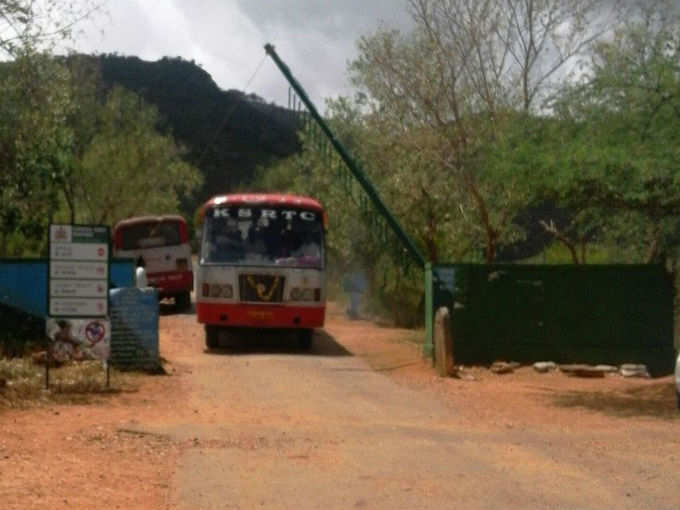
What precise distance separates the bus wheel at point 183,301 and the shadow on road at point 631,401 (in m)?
20.9

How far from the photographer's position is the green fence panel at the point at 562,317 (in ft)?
67.7

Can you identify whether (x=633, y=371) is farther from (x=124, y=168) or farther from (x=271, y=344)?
(x=124, y=168)

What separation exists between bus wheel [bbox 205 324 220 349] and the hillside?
138 ft

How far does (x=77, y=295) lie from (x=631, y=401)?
8051mm

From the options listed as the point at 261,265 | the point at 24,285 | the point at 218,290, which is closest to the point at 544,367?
the point at 261,265

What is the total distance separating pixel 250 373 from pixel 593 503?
10.7 m

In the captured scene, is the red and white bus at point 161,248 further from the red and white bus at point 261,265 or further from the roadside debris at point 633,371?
the roadside debris at point 633,371

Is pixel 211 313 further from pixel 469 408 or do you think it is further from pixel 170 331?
pixel 469 408

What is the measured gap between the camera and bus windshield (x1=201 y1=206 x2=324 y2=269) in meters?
22.9

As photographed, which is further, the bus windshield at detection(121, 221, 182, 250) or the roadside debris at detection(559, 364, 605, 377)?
the bus windshield at detection(121, 221, 182, 250)

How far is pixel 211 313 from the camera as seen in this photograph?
2278 cm

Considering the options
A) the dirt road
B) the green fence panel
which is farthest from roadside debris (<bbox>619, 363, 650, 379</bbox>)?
A: the dirt road

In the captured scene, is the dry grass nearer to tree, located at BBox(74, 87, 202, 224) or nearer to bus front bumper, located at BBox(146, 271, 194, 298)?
bus front bumper, located at BBox(146, 271, 194, 298)

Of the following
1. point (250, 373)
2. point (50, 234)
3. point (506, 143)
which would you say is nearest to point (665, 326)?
point (506, 143)
